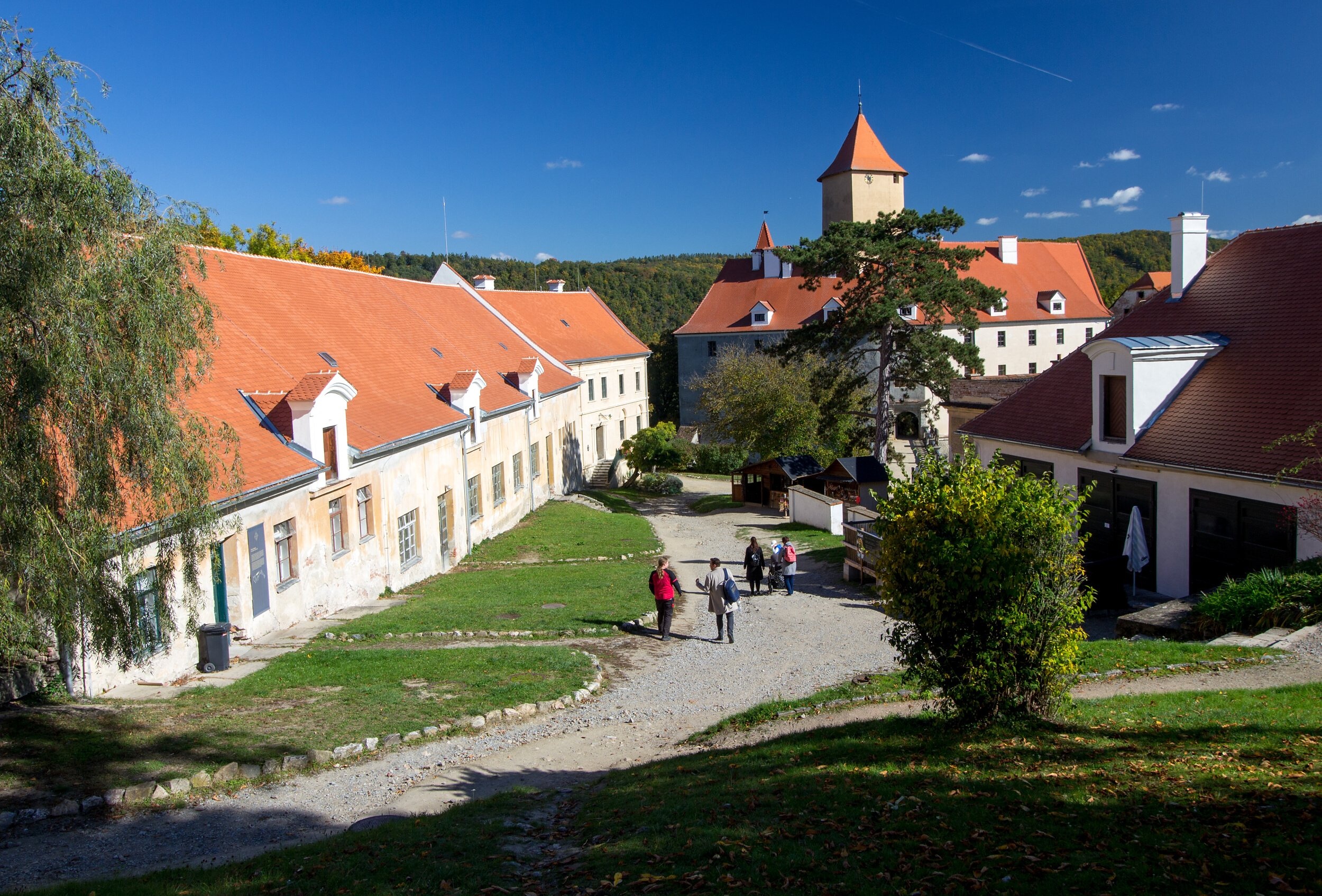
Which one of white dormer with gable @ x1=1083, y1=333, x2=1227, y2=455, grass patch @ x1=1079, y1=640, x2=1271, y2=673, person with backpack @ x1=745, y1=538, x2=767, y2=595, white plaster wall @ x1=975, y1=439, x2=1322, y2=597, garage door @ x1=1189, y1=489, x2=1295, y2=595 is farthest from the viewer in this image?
person with backpack @ x1=745, y1=538, x2=767, y2=595

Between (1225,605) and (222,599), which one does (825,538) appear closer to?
(1225,605)

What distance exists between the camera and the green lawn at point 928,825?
5.86 meters

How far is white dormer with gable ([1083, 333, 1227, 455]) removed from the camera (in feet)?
62.1

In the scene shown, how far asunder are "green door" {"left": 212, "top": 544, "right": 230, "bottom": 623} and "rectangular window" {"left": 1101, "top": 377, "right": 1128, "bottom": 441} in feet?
59.2

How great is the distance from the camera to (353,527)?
19.3 meters

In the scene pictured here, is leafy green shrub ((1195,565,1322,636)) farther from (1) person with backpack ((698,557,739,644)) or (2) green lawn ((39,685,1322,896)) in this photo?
(1) person with backpack ((698,557,739,644))

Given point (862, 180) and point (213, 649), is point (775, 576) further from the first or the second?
point (862, 180)

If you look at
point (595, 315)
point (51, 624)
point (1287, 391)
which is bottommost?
point (51, 624)

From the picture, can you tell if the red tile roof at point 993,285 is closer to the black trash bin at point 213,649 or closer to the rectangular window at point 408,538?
the rectangular window at point 408,538

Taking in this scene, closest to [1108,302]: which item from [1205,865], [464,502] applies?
[464,502]

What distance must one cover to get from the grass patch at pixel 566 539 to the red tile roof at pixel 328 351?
4.24m

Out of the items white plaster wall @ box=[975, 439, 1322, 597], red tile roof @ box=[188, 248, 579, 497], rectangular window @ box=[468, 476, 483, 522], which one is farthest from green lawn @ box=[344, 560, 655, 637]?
white plaster wall @ box=[975, 439, 1322, 597]

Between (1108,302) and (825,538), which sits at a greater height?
(1108,302)

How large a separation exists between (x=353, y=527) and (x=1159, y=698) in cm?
1548
